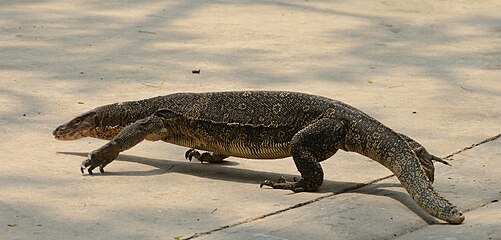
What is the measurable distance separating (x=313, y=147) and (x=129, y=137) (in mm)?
1201

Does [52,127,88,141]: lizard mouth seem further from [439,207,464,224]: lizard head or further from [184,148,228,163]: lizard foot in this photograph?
[439,207,464,224]: lizard head

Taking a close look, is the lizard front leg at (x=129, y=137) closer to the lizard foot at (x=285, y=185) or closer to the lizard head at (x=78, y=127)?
the lizard head at (x=78, y=127)

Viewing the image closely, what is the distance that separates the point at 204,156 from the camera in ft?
25.9

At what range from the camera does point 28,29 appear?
37.6ft

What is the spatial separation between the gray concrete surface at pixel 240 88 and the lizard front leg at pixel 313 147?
3.5 inches

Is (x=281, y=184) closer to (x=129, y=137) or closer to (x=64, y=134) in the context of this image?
(x=129, y=137)

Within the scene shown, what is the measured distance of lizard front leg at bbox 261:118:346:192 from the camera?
23.3 ft

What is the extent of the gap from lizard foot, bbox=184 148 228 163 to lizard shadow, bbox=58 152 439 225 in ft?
0.11

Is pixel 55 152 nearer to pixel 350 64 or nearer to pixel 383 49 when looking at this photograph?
pixel 350 64

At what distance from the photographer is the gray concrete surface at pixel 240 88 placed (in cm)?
646

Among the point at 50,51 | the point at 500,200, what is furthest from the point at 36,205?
the point at 50,51

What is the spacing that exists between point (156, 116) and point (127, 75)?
7.91 ft

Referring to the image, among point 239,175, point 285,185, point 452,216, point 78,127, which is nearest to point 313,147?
point 285,185

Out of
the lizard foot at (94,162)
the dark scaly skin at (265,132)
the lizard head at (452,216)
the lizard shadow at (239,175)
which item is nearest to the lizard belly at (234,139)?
the dark scaly skin at (265,132)
